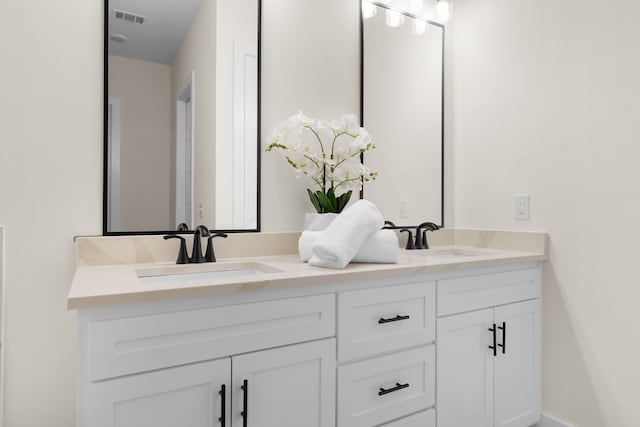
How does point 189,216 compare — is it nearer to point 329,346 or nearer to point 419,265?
point 329,346

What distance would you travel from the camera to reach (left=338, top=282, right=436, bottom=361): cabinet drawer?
1270 millimetres

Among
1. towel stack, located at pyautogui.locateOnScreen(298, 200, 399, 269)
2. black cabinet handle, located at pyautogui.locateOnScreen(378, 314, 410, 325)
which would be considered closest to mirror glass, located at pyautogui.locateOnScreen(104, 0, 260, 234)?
towel stack, located at pyautogui.locateOnScreen(298, 200, 399, 269)

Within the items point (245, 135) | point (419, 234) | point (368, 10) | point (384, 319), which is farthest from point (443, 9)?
point (384, 319)

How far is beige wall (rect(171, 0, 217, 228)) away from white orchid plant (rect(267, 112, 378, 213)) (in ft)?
0.85

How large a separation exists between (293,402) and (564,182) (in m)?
1.46

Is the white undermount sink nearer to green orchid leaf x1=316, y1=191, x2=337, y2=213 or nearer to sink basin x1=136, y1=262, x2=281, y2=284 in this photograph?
green orchid leaf x1=316, y1=191, x2=337, y2=213

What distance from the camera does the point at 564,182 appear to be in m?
1.77

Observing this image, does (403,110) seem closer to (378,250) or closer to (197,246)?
(378,250)

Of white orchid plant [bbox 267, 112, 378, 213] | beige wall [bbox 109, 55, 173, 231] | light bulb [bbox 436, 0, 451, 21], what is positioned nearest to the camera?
beige wall [bbox 109, 55, 173, 231]

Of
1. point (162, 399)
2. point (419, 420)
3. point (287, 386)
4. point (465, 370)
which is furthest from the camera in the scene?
point (465, 370)

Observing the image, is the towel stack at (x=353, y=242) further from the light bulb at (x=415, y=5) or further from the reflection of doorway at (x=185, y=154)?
the light bulb at (x=415, y=5)

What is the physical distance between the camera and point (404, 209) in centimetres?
213

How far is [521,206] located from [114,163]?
5.82ft

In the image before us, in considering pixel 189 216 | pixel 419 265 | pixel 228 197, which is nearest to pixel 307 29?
pixel 228 197
